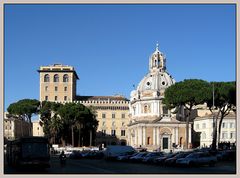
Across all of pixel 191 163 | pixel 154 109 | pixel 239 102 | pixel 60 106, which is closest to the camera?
pixel 239 102

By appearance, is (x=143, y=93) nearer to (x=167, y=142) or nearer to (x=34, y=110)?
(x=167, y=142)

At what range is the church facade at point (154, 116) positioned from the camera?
116 metres

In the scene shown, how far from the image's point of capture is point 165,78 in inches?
4850

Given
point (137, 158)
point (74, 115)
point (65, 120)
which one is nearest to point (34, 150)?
point (137, 158)

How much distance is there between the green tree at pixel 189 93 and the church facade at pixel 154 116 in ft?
66.7

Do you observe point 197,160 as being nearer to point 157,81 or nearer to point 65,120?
point 65,120

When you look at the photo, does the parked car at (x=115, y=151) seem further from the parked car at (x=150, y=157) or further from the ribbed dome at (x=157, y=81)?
the ribbed dome at (x=157, y=81)

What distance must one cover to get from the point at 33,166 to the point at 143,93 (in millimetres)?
86034

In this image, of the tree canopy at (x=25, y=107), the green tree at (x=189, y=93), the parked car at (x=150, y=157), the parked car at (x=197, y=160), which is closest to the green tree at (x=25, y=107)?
the tree canopy at (x=25, y=107)

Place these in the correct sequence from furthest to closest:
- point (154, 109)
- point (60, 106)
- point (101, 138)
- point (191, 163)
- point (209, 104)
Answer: point (101, 138) → point (154, 109) → point (60, 106) → point (209, 104) → point (191, 163)

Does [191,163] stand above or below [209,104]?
below

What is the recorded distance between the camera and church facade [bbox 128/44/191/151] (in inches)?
4574

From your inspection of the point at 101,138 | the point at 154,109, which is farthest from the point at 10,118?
the point at 154,109

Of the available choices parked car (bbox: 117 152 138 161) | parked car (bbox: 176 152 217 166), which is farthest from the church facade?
parked car (bbox: 176 152 217 166)
